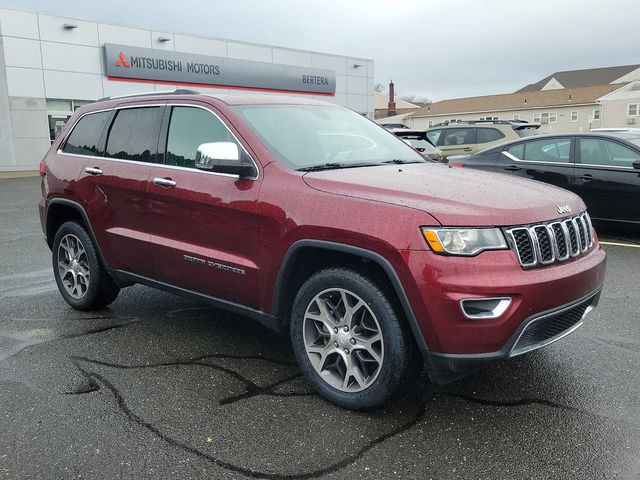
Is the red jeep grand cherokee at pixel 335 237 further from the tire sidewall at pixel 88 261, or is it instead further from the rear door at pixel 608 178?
the rear door at pixel 608 178

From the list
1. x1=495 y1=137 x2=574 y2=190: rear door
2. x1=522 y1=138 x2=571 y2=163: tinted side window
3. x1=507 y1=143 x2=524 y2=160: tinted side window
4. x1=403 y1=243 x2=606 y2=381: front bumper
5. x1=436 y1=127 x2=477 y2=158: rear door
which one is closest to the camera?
x1=403 y1=243 x2=606 y2=381: front bumper

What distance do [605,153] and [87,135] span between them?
664 centimetres

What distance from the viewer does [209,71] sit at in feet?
94.3

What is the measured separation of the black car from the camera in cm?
763

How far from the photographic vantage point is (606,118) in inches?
2105

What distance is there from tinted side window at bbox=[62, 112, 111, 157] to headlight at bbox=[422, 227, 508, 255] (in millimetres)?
3271

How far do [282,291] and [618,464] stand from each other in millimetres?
1950

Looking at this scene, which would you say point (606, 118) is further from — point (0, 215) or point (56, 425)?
point (56, 425)

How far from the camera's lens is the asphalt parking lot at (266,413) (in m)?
2.75

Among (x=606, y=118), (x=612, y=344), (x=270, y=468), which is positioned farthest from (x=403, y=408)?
(x=606, y=118)

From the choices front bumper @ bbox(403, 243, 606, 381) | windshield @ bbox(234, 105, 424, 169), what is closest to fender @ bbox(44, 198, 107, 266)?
windshield @ bbox(234, 105, 424, 169)

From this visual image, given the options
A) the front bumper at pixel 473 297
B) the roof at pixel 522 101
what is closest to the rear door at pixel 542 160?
the front bumper at pixel 473 297

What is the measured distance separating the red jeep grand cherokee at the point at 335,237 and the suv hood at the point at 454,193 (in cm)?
1

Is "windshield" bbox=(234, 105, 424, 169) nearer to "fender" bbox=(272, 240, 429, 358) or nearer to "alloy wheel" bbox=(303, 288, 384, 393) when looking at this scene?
"fender" bbox=(272, 240, 429, 358)
